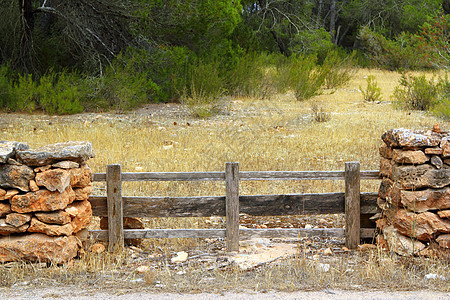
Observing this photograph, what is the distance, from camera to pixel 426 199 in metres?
4.77

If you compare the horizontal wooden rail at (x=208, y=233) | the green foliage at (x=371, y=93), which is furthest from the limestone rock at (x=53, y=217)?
the green foliage at (x=371, y=93)

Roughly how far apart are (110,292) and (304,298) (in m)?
1.54

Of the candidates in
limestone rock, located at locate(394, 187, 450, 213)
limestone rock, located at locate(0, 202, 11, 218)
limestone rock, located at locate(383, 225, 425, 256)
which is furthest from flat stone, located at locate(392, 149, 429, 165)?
limestone rock, located at locate(0, 202, 11, 218)

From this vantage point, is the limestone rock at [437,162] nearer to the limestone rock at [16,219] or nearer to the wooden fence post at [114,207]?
the wooden fence post at [114,207]

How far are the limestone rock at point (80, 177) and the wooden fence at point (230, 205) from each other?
186mm

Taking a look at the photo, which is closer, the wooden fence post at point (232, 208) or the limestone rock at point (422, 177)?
the limestone rock at point (422, 177)

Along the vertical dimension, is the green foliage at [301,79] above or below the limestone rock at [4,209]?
above

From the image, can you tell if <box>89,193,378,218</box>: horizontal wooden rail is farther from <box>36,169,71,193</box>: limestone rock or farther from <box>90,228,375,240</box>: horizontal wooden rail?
<box>36,169,71,193</box>: limestone rock

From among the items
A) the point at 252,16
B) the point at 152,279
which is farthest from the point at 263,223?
the point at 252,16

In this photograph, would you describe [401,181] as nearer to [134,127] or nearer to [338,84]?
[134,127]

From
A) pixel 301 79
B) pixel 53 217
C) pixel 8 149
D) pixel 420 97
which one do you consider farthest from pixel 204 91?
pixel 53 217

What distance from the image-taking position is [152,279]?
434cm

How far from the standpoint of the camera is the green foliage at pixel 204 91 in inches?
510

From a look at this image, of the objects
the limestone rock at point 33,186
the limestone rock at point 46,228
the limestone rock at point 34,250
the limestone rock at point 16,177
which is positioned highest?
the limestone rock at point 16,177
